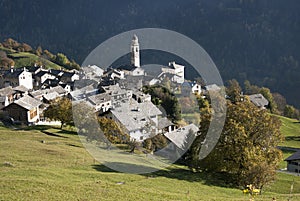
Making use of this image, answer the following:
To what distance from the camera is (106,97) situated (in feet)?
211

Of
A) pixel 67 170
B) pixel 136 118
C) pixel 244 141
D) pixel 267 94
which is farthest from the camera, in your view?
pixel 267 94

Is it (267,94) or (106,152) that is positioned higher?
(267,94)

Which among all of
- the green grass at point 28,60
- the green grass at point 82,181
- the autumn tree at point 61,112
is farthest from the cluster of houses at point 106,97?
the green grass at point 28,60

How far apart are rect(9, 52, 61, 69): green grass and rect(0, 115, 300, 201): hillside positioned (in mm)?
90804

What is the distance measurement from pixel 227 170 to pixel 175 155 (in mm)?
11610

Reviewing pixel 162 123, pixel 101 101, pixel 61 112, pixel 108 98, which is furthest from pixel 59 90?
pixel 162 123

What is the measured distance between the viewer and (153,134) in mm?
44656

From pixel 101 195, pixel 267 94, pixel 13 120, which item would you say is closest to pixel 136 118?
pixel 13 120

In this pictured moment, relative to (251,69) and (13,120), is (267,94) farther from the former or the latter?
(251,69)

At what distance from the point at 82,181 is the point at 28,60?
365 ft

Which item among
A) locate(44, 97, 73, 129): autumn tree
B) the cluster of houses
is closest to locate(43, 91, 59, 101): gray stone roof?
the cluster of houses

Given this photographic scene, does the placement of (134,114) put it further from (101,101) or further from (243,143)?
(243,143)

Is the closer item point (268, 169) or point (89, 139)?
point (268, 169)

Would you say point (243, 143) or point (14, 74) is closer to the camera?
point (243, 143)
